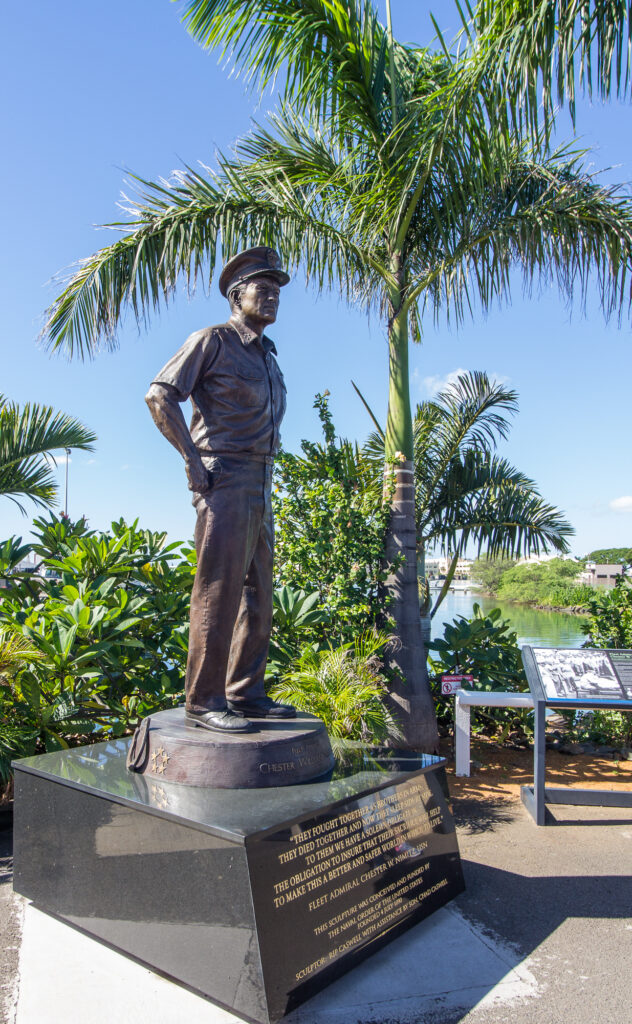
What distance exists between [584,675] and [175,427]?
3.24 meters

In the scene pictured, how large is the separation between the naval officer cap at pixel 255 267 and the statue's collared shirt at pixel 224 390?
0.25 metres

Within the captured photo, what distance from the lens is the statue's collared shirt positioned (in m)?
3.22

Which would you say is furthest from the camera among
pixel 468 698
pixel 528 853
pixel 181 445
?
pixel 468 698

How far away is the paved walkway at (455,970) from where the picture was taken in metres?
2.43

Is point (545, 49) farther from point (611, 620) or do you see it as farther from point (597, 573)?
point (597, 573)

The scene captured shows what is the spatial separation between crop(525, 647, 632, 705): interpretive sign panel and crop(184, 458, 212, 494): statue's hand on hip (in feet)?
9.05

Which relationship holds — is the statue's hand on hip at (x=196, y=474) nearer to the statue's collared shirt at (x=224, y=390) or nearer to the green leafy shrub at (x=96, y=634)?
the statue's collared shirt at (x=224, y=390)

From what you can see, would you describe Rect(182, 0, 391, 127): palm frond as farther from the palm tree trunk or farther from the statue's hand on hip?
the statue's hand on hip

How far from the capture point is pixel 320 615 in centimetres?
541

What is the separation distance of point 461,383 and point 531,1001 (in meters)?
6.61

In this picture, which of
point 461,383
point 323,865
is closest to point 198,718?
point 323,865

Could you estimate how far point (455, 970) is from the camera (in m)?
2.68

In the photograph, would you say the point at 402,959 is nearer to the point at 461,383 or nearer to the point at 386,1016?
the point at 386,1016

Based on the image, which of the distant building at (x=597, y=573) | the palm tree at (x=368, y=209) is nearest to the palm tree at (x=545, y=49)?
the palm tree at (x=368, y=209)
